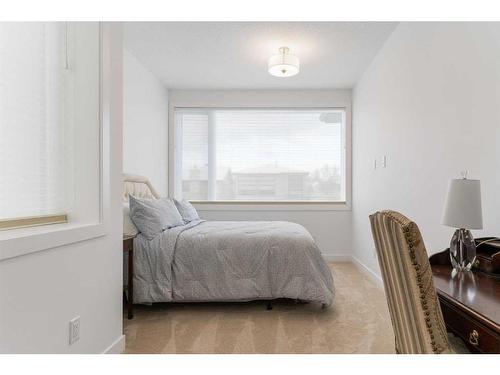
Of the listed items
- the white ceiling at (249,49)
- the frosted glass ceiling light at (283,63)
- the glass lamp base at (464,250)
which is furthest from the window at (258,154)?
the glass lamp base at (464,250)

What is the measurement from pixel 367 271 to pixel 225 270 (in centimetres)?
203

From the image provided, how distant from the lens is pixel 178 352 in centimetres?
220

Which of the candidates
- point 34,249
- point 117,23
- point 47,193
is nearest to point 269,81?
point 117,23

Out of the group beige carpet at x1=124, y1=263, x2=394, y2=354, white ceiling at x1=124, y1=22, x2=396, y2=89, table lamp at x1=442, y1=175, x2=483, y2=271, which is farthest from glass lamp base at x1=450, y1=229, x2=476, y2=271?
white ceiling at x1=124, y1=22, x2=396, y2=89

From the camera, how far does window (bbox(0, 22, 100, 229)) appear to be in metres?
1.56

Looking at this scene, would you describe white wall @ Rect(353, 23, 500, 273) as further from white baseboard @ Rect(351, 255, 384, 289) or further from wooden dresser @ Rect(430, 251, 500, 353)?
wooden dresser @ Rect(430, 251, 500, 353)

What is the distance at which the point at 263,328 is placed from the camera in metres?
2.60

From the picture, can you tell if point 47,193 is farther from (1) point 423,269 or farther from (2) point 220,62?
(2) point 220,62

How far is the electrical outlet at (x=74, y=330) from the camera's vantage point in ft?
5.56

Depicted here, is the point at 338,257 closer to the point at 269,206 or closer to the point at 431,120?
the point at 269,206

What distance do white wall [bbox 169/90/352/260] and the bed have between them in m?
2.23

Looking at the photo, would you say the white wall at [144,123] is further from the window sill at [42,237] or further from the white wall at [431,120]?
the white wall at [431,120]

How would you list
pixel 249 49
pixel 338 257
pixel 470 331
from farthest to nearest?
pixel 338 257 → pixel 249 49 → pixel 470 331

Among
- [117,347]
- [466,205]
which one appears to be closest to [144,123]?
[117,347]
